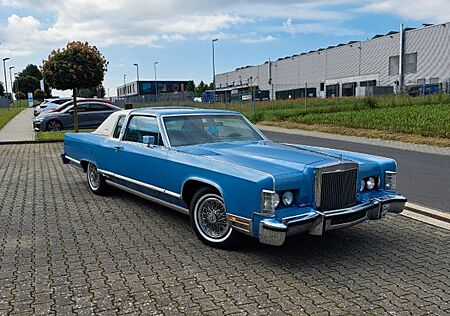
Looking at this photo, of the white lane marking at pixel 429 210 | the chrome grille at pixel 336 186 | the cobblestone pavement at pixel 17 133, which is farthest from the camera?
the cobblestone pavement at pixel 17 133

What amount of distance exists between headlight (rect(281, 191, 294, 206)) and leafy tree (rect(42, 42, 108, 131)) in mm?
15124

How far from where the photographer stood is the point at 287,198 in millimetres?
4375

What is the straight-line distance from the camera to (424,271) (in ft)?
14.4

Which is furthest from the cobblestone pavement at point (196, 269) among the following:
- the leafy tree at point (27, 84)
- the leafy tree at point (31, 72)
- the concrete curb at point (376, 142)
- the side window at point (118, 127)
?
the leafy tree at point (31, 72)

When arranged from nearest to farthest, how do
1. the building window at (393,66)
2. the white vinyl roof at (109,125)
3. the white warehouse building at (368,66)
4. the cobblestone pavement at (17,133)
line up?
the white vinyl roof at (109,125) < the cobblestone pavement at (17,133) < the white warehouse building at (368,66) < the building window at (393,66)

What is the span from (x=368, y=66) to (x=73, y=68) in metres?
56.1

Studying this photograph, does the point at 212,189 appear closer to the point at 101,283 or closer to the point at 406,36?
the point at 101,283

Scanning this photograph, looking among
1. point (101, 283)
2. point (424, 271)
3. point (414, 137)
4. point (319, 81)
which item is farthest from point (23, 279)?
point (319, 81)

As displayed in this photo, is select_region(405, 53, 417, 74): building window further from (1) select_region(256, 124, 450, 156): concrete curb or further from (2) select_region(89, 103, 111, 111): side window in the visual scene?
(2) select_region(89, 103, 111, 111): side window

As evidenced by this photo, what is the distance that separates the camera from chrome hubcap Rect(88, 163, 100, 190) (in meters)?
7.64

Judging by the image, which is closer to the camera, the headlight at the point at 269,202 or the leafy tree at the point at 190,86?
the headlight at the point at 269,202

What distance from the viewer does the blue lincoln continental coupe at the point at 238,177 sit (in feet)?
14.2

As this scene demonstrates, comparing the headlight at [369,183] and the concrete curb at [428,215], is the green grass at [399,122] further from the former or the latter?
the headlight at [369,183]

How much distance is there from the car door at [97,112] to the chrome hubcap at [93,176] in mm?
13009
